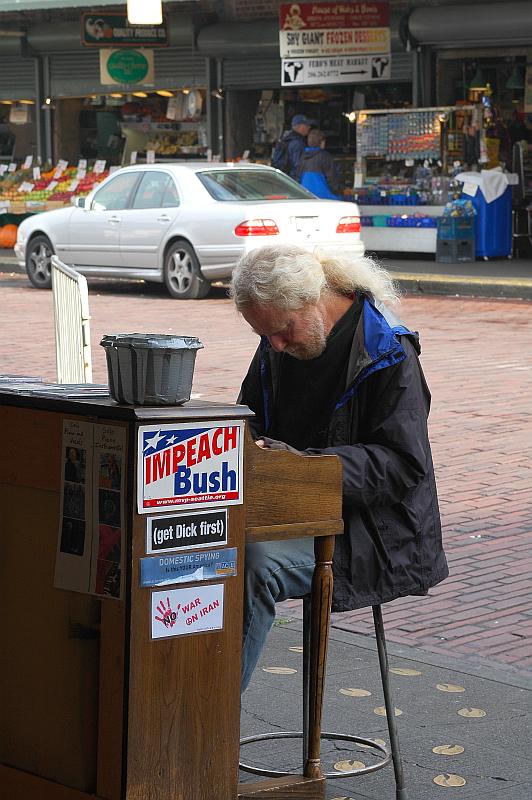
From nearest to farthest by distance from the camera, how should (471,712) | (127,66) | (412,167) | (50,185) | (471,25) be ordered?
(471,712) < (471,25) < (412,167) < (127,66) < (50,185)

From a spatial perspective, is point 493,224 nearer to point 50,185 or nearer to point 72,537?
point 50,185

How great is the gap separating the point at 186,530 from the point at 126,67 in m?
21.5

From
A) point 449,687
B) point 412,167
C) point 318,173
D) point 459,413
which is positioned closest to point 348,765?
point 449,687

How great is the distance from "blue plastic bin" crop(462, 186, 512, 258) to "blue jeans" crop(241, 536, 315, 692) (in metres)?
16.1

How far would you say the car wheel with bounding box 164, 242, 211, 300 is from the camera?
16562 millimetres

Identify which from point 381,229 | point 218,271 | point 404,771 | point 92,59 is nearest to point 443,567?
point 404,771

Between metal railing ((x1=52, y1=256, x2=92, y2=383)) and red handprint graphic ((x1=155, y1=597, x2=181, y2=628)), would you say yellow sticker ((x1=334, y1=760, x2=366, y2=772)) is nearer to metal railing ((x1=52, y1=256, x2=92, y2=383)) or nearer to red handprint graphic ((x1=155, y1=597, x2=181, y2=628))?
red handprint graphic ((x1=155, y1=597, x2=181, y2=628))

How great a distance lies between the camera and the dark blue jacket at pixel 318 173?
19.7 m

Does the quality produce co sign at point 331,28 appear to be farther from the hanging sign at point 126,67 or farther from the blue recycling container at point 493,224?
the hanging sign at point 126,67

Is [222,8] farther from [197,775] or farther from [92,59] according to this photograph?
[197,775]

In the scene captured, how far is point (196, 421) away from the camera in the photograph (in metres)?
3.20

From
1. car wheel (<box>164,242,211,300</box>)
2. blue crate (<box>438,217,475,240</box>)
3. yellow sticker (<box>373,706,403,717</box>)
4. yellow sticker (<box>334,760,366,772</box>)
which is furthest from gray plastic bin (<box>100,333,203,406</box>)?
blue crate (<box>438,217,475,240</box>)

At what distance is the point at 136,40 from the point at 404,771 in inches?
796

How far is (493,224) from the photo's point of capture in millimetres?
19875
